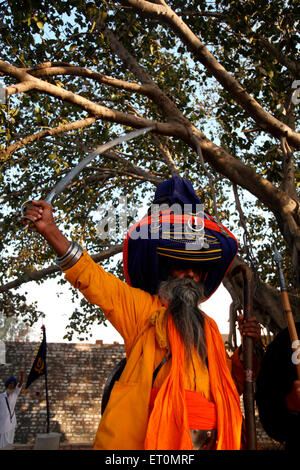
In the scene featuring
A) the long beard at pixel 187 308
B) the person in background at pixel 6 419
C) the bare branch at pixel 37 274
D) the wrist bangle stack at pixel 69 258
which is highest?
the bare branch at pixel 37 274

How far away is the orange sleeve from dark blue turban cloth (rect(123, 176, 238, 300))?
0.51 feet

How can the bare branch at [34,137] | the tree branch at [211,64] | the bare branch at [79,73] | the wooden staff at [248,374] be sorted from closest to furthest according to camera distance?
the wooden staff at [248,374] < the bare branch at [34,137] < the bare branch at [79,73] < the tree branch at [211,64]

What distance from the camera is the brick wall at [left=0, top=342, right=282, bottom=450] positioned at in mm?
11812

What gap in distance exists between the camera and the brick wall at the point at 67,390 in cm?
1181

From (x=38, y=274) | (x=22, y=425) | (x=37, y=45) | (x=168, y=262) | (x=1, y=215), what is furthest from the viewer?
(x=22, y=425)

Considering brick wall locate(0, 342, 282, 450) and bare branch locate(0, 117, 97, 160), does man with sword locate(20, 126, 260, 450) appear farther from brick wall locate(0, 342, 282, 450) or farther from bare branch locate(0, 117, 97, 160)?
brick wall locate(0, 342, 282, 450)

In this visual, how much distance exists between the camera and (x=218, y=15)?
5.63 meters

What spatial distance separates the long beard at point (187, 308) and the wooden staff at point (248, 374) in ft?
0.91

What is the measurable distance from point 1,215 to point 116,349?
7.22 metres

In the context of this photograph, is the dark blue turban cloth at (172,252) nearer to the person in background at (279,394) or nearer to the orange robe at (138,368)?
the orange robe at (138,368)

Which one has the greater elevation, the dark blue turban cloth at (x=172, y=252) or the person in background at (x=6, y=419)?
the dark blue turban cloth at (x=172, y=252)

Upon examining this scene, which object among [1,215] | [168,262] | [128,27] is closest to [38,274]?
[1,215]

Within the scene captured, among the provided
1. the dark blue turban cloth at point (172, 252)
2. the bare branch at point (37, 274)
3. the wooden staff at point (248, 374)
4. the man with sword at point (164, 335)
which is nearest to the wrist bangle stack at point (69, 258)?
the man with sword at point (164, 335)
